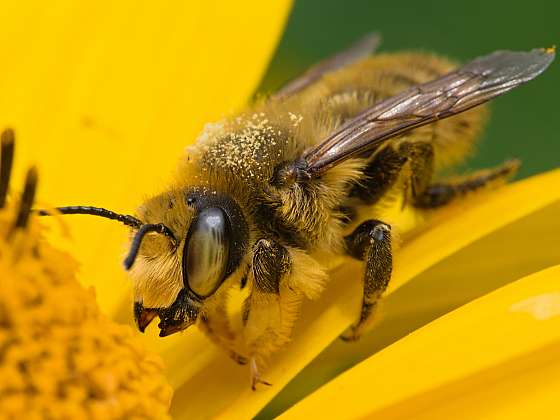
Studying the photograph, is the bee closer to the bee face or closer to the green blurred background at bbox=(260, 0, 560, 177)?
the bee face

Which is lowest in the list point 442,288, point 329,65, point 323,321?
point 323,321

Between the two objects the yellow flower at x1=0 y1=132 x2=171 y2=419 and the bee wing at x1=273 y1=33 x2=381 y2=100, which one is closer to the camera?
the yellow flower at x1=0 y1=132 x2=171 y2=419

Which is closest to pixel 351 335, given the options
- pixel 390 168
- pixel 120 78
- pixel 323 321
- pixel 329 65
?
pixel 323 321

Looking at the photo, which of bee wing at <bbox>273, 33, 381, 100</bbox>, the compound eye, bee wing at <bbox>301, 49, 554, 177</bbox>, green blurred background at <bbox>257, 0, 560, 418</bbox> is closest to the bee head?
the compound eye

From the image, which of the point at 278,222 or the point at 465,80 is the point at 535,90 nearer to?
the point at 465,80

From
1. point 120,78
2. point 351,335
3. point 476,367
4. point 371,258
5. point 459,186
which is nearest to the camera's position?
point 476,367

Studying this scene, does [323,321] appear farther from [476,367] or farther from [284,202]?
[476,367]

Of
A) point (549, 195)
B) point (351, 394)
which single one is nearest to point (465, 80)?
point (549, 195)
